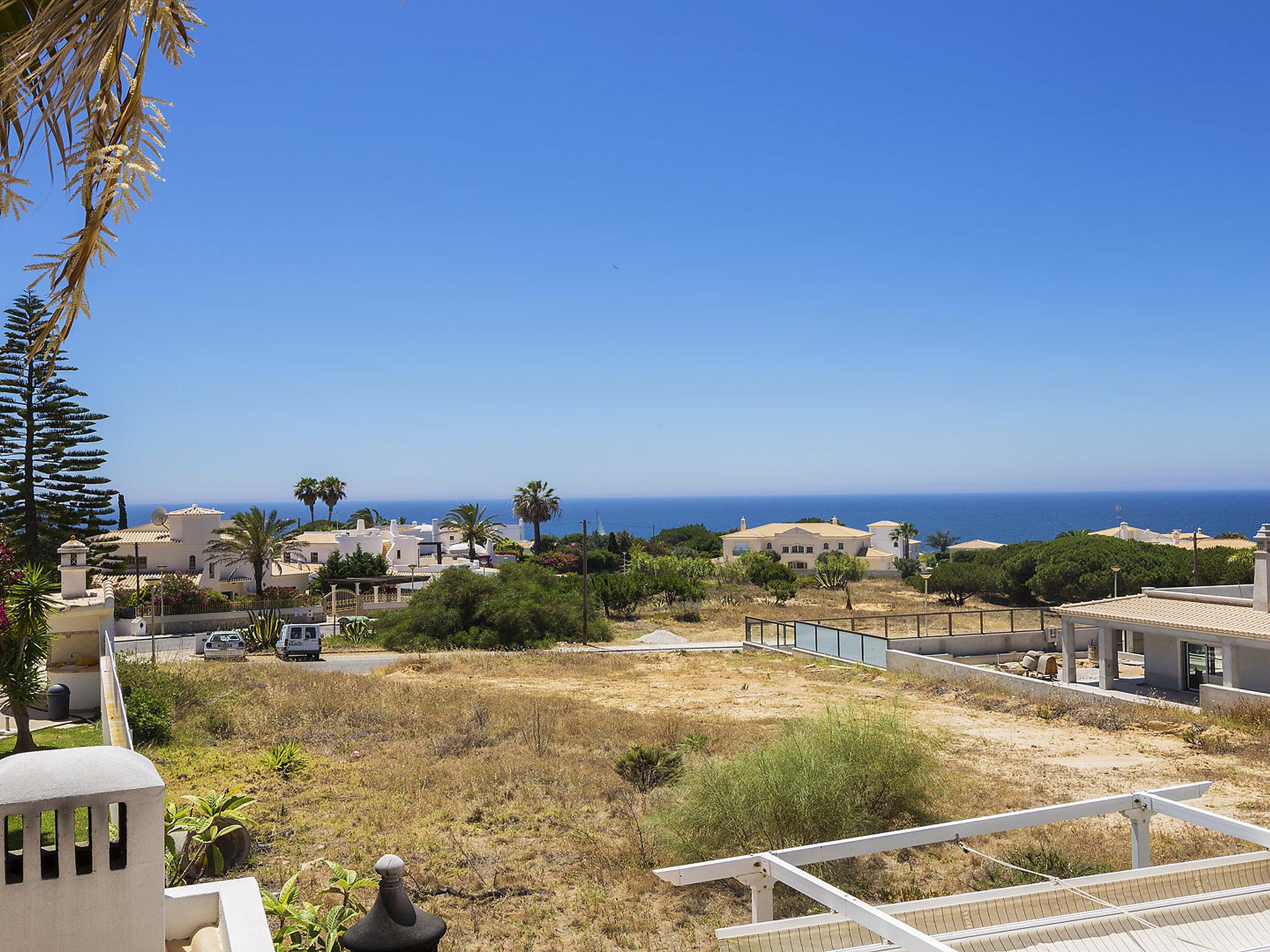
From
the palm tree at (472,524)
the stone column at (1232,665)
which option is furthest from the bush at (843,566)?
the stone column at (1232,665)

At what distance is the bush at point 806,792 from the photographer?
939 cm

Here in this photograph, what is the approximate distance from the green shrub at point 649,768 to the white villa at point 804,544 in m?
66.5

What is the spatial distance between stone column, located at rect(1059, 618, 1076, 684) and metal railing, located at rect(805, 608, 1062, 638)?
6.83m

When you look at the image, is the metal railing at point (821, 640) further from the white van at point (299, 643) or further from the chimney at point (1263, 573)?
the white van at point (299, 643)

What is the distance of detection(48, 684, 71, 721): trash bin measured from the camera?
59.2 ft

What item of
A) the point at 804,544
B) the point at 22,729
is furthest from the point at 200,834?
the point at 804,544

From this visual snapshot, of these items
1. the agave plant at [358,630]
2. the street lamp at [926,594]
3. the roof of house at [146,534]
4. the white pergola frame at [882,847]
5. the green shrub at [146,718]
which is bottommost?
the street lamp at [926,594]

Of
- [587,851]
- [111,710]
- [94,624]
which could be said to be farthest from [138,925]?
[94,624]

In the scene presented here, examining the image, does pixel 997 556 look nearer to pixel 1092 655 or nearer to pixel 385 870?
pixel 1092 655

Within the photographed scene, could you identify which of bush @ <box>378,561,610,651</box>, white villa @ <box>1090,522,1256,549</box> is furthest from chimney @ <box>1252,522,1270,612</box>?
bush @ <box>378,561,610,651</box>

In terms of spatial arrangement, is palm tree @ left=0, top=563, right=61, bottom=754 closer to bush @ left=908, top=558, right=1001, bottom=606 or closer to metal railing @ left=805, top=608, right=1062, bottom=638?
metal railing @ left=805, top=608, right=1062, bottom=638

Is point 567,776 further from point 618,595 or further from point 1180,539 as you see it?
point 1180,539

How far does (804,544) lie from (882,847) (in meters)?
79.8

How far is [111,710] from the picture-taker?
548 inches
